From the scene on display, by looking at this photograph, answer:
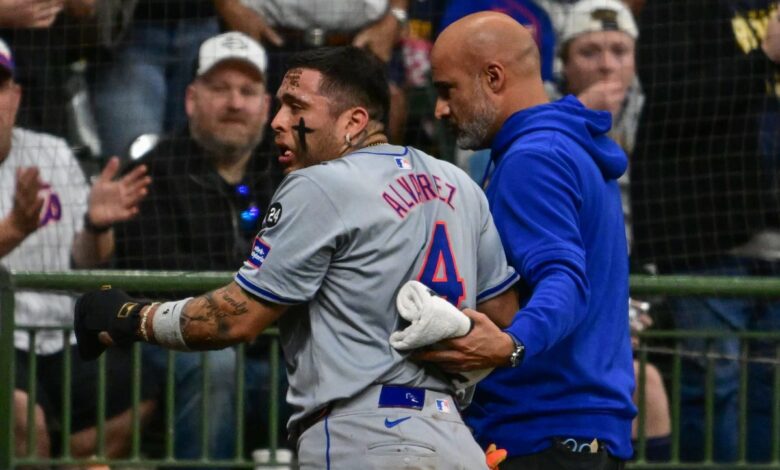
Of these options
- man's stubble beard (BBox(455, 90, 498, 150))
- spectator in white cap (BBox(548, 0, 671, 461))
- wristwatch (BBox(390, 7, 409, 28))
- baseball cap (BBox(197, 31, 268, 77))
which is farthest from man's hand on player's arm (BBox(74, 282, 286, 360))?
wristwatch (BBox(390, 7, 409, 28))

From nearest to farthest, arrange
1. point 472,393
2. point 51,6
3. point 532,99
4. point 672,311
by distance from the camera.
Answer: point 472,393 < point 532,99 < point 672,311 < point 51,6

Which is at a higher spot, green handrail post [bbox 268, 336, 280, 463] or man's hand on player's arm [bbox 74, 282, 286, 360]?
man's hand on player's arm [bbox 74, 282, 286, 360]

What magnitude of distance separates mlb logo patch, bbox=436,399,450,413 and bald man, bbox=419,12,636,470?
304mm

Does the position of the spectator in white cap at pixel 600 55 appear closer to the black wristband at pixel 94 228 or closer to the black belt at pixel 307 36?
the black belt at pixel 307 36

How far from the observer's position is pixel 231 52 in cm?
712

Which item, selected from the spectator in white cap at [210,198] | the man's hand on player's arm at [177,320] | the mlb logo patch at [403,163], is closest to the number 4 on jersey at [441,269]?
the mlb logo patch at [403,163]

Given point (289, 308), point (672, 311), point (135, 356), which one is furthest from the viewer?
point (672, 311)

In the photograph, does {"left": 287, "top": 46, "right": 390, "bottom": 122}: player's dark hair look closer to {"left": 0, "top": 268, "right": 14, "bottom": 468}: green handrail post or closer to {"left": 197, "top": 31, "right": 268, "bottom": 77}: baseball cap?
{"left": 0, "top": 268, "right": 14, "bottom": 468}: green handrail post

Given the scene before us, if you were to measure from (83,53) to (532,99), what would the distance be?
378cm

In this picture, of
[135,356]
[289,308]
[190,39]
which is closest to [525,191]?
[289,308]

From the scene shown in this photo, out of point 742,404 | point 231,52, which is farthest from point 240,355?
point 742,404

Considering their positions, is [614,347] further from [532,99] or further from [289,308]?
[289,308]

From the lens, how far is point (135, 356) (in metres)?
6.10

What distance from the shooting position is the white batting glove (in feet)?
11.0
